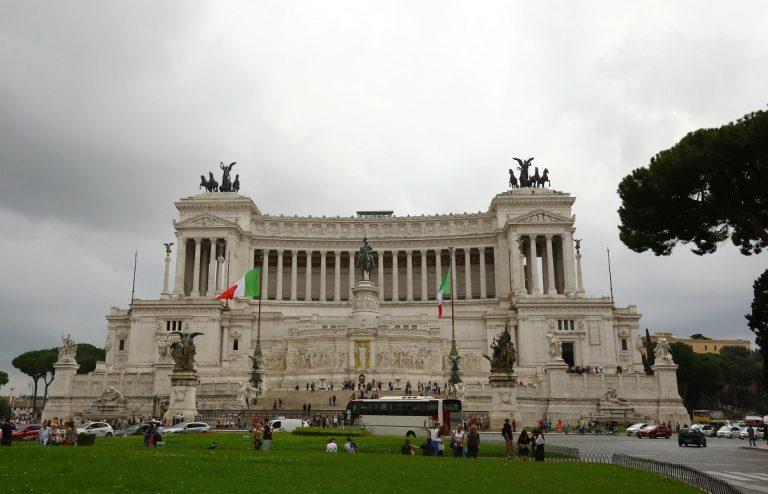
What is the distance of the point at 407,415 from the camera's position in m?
41.2

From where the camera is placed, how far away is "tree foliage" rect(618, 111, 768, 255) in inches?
1293

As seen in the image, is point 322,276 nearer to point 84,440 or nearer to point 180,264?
point 180,264

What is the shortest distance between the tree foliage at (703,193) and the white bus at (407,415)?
14055mm

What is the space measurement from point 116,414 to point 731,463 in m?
44.8

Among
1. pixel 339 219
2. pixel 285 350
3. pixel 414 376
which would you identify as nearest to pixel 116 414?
pixel 285 350

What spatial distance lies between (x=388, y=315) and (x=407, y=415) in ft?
154

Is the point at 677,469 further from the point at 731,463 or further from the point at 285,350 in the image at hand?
the point at 285,350

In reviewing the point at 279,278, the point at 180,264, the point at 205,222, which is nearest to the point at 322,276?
the point at 279,278

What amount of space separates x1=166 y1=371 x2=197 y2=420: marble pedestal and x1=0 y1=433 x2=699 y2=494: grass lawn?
19568 mm

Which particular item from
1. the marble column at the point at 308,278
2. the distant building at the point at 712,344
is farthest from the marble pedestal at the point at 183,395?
the distant building at the point at 712,344

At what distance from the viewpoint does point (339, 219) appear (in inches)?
4001

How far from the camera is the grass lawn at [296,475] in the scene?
674 inches

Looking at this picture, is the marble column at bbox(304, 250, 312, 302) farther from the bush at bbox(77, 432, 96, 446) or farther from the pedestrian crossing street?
the pedestrian crossing street

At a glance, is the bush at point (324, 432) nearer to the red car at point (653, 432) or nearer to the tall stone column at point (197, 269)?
the red car at point (653, 432)
